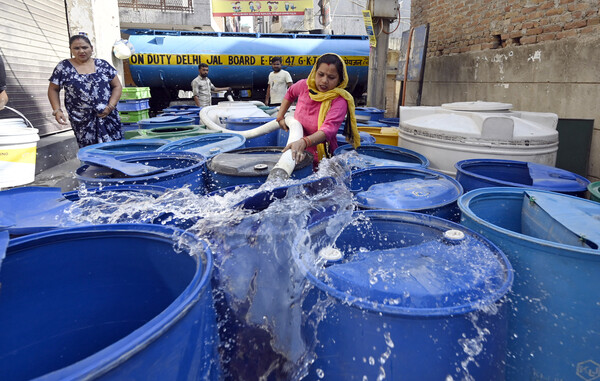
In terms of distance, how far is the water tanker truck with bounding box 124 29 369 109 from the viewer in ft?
35.6

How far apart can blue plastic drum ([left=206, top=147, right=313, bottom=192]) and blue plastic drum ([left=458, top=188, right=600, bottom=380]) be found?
42.9 inches

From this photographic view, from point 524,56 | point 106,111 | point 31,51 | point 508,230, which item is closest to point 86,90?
point 106,111

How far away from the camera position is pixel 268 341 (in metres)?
1.42

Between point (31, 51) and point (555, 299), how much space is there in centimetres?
786

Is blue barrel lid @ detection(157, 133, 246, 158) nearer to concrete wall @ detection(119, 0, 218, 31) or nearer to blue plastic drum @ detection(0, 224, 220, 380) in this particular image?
blue plastic drum @ detection(0, 224, 220, 380)

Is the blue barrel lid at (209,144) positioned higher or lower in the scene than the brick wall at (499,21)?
lower

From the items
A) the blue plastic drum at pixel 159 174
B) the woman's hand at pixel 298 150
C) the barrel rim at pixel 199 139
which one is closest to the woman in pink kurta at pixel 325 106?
the woman's hand at pixel 298 150

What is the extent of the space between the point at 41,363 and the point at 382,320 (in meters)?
1.06

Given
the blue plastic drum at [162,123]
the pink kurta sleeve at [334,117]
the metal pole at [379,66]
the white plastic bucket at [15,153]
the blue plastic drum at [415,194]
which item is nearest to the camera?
the blue plastic drum at [415,194]

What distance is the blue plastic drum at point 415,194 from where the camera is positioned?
1.84 metres

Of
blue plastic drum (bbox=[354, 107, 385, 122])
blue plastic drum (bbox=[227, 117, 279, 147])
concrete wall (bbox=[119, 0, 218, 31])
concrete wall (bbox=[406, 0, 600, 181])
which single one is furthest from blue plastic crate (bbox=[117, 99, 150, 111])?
concrete wall (bbox=[119, 0, 218, 31])

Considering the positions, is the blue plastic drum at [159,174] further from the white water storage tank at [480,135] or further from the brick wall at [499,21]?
the brick wall at [499,21]

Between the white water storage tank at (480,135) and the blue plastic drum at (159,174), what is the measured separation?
5.77 ft

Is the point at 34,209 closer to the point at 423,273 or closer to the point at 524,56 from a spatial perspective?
the point at 423,273
